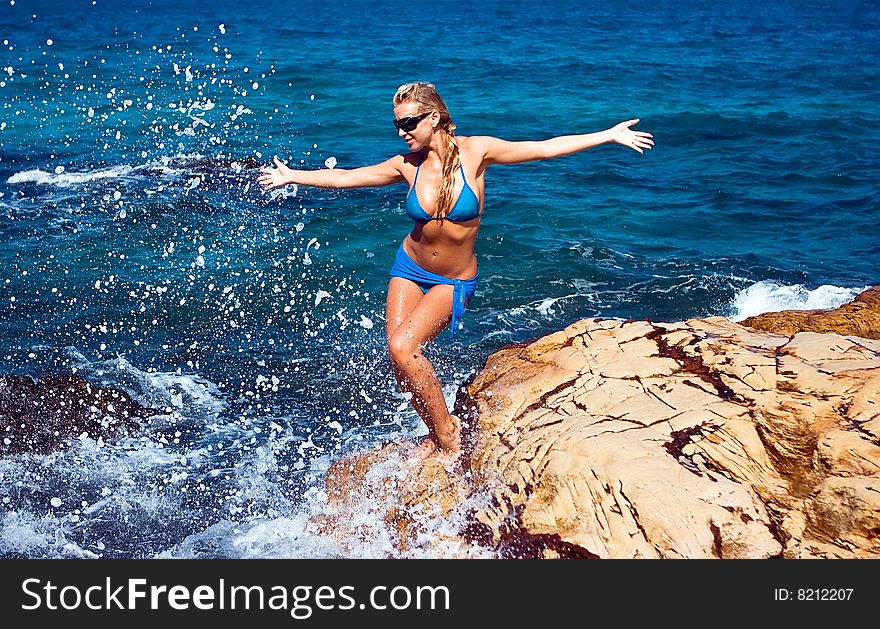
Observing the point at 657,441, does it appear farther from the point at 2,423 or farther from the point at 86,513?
the point at 2,423

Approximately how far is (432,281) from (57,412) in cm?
368

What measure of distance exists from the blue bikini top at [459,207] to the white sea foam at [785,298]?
5640 mm

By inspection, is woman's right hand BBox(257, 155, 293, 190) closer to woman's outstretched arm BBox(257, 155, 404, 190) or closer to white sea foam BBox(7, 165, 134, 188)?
woman's outstretched arm BBox(257, 155, 404, 190)

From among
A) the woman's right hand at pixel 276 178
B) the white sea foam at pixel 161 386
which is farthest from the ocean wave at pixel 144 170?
the woman's right hand at pixel 276 178

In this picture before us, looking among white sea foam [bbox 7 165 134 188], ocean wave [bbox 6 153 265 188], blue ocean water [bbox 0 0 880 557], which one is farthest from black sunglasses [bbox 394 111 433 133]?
white sea foam [bbox 7 165 134 188]

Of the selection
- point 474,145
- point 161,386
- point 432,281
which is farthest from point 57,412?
point 474,145

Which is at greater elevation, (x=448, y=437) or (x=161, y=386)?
(x=448, y=437)

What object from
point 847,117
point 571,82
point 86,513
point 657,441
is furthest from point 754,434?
point 571,82

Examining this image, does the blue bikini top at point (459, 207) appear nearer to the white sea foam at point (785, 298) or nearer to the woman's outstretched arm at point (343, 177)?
the woman's outstretched arm at point (343, 177)

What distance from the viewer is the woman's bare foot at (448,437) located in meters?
→ 5.96

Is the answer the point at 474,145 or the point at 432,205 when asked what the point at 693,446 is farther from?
the point at 474,145

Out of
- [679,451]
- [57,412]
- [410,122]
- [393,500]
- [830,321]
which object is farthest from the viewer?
[57,412]

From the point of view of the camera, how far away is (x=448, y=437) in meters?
6.00

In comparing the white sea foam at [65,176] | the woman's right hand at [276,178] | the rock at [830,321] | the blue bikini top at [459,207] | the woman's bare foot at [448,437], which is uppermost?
the woman's right hand at [276,178]
